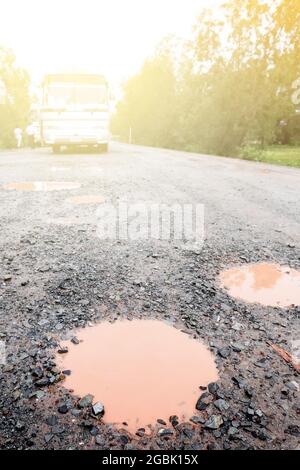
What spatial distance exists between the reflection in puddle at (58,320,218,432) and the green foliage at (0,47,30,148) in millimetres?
24554

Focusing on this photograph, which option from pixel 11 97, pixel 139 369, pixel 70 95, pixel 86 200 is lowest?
pixel 139 369

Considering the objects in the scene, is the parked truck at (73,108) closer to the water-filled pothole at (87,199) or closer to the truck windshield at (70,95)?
the truck windshield at (70,95)

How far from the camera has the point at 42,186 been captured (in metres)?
6.61

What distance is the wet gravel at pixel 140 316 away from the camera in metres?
1.41

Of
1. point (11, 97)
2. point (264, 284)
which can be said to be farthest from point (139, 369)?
point (11, 97)

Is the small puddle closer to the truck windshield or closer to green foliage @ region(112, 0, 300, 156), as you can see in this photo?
the truck windshield

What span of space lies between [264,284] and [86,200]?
11.0 ft

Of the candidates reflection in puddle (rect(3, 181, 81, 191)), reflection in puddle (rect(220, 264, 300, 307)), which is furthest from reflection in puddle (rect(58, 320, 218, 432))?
reflection in puddle (rect(3, 181, 81, 191))

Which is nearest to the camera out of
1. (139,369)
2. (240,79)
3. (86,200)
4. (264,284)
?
(139,369)

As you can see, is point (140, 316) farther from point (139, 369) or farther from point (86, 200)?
point (86, 200)

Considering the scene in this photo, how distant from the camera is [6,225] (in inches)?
162

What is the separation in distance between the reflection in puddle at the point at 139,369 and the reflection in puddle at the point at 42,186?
470 centimetres

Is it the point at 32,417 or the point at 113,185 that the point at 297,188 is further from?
the point at 32,417

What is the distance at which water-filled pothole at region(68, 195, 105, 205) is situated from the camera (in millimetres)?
5246
